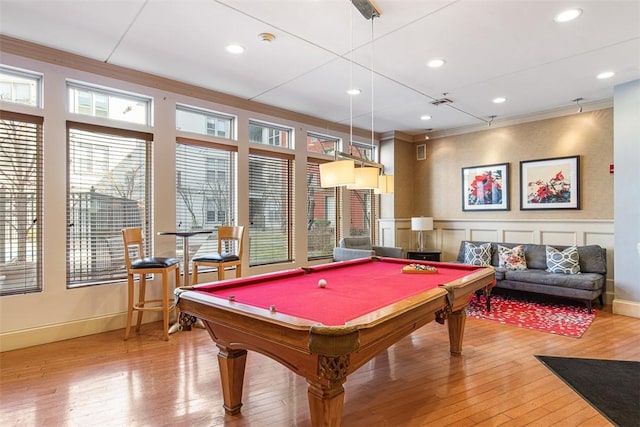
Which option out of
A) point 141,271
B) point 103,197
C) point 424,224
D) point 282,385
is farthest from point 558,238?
point 103,197

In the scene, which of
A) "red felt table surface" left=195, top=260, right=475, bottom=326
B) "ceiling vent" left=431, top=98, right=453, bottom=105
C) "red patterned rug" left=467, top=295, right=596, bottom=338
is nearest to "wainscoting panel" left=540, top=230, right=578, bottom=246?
"red patterned rug" left=467, top=295, right=596, bottom=338

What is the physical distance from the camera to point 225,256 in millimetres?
4039

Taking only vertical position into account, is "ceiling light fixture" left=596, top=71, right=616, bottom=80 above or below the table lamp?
above

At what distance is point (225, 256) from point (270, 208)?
1.42 metres

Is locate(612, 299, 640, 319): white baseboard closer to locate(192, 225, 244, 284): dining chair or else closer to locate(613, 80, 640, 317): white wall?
locate(613, 80, 640, 317): white wall

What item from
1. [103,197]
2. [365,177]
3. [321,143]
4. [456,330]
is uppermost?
[321,143]

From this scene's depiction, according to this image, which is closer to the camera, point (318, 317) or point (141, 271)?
point (318, 317)

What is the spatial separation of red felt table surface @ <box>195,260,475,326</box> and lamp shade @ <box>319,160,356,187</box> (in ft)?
2.54

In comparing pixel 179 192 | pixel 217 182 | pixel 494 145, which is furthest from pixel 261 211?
pixel 494 145

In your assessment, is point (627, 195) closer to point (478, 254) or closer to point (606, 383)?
point (478, 254)

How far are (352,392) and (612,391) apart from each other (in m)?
1.85

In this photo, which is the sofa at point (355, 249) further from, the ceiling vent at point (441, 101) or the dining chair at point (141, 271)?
the dining chair at point (141, 271)

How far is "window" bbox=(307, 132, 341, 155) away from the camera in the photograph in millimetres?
5852

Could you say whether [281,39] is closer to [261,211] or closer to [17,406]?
[261,211]
